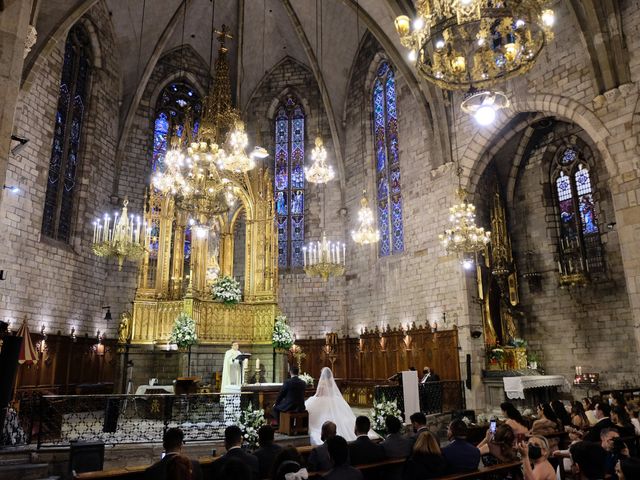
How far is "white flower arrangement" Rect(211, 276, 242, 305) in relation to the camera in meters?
14.1

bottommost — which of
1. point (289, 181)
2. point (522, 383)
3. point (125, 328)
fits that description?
point (522, 383)

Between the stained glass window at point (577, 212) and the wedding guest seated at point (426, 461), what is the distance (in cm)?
1372

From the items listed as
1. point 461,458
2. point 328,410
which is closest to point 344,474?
point 461,458

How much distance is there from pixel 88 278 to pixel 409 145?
38.7 feet

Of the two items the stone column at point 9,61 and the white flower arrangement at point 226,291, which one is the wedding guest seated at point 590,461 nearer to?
the stone column at point 9,61

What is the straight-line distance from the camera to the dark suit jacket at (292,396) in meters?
8.62

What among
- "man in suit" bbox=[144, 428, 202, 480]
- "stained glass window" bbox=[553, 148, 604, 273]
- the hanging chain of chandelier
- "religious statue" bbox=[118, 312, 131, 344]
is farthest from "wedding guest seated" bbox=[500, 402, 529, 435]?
"stained glass window" bbox=[553, 148, 604, 273]

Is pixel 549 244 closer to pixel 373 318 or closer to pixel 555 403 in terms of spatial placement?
pixel 373 318

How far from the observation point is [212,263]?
49.5 ft

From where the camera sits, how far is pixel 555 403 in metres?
7.42

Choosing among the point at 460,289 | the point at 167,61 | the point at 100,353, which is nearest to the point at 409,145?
the point at 460,289

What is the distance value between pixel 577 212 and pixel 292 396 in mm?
13118

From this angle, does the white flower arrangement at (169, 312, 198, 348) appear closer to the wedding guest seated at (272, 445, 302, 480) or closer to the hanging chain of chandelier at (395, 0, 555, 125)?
the hanging chain of chandelier at (395, 0, 555, 125)

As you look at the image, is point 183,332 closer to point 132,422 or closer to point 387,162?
point 132,422
